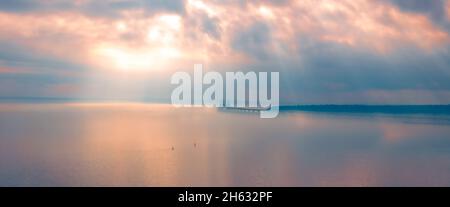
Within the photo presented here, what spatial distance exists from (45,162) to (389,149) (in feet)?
119

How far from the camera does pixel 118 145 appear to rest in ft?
139

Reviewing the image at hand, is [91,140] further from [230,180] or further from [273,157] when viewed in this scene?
[230,180]

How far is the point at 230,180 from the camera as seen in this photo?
26.1 meters
